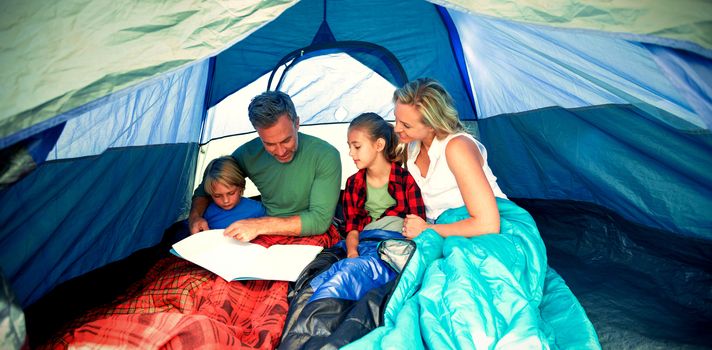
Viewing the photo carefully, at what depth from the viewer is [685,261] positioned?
5.05 ft

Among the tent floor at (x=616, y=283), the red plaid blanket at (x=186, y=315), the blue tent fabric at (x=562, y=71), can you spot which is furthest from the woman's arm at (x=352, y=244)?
the blue tent fabric at (x=562, y=71)

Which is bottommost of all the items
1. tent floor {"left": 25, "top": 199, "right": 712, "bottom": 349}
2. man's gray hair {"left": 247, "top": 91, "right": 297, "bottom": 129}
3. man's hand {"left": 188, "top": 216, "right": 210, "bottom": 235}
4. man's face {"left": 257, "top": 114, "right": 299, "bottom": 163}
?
tent floor {"left": 25, "top": 199, "right": 712, "bottom": 349}

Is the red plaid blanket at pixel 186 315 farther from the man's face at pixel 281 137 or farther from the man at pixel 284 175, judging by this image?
the man's face at pixel 281 137

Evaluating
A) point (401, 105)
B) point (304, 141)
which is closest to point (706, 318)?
point (401, 105)

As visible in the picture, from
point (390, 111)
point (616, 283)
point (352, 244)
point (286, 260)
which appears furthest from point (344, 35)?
point (616, 283)

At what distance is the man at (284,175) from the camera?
172 cm

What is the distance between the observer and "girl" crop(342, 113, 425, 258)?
1761mm

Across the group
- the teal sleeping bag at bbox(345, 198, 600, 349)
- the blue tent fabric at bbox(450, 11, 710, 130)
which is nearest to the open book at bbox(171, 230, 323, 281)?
the teal sleeping bag at bbox(345, 198, 600, 349)

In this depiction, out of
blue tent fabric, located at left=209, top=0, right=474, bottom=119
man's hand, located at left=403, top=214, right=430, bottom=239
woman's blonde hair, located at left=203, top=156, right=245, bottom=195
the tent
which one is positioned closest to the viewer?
the tent

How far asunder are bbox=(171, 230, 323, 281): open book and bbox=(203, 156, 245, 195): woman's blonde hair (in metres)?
0.24

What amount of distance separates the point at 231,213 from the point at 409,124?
2.73ft

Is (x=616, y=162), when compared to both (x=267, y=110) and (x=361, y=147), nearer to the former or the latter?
(x=361, y=147)

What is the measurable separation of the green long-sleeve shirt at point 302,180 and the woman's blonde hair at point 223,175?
0.08 meters

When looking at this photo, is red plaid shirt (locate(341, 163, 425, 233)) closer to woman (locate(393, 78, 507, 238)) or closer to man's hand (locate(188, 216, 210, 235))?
woman (locate(393, 78, 507, 238))
